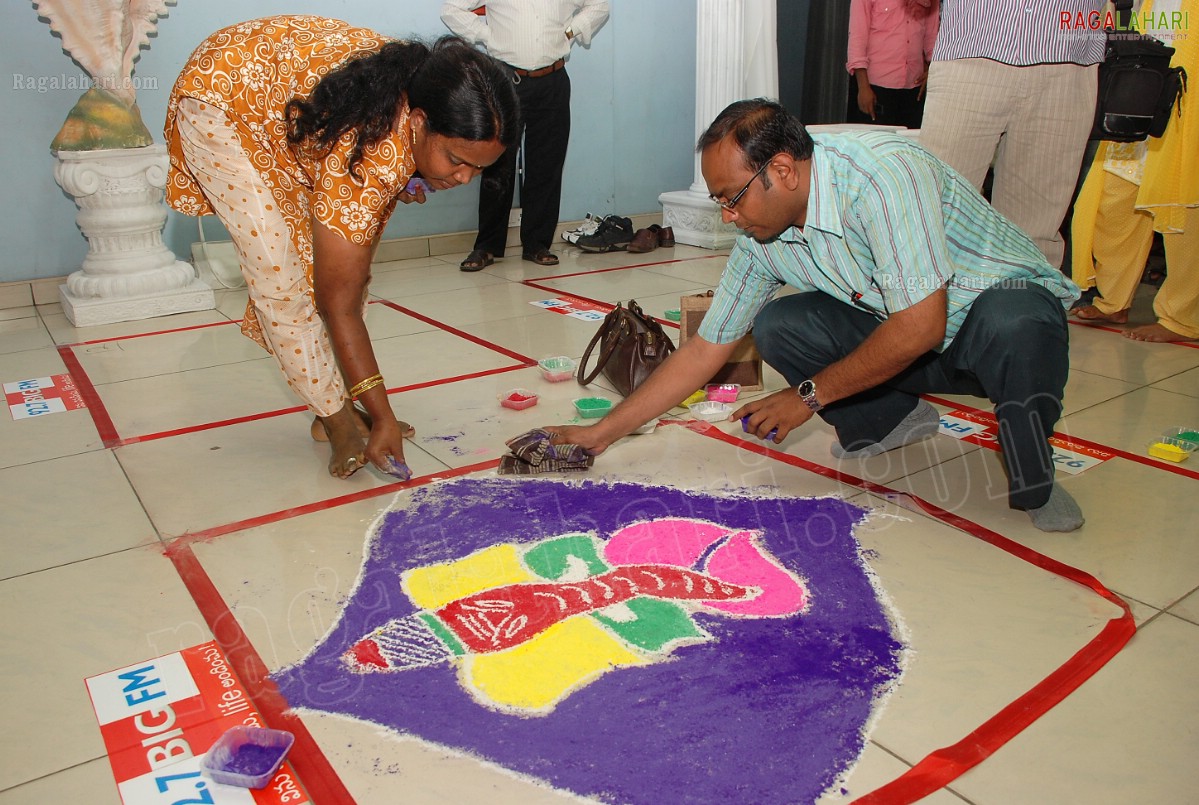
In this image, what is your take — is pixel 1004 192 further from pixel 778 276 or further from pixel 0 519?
pixel 0 519

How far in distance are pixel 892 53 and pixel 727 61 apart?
90 cm

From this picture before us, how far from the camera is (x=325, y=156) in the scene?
1.96 m

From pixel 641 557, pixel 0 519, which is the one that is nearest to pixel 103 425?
pixel 0 519

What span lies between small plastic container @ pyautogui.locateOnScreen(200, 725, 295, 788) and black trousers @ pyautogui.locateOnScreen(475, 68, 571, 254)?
3.75 metres

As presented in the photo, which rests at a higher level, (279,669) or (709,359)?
(709,359)

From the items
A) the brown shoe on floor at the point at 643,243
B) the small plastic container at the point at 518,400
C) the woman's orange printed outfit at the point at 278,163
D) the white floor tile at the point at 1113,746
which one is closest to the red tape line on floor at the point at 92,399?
the woman's orange printed outfit at the point at 278,163

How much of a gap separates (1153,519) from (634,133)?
456cm

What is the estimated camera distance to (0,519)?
207cm

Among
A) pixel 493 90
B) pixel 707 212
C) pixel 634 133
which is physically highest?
pixel 493 90

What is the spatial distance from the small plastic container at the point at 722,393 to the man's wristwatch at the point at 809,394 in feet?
2.65

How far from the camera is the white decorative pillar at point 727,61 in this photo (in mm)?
5234

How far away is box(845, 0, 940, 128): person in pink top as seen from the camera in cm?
489

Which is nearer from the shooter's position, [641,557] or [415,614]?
→ [415,614]

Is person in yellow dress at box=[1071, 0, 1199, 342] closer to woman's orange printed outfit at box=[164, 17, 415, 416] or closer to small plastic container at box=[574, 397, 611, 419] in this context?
small plastic container at box=[574, 397, 611, 419]
